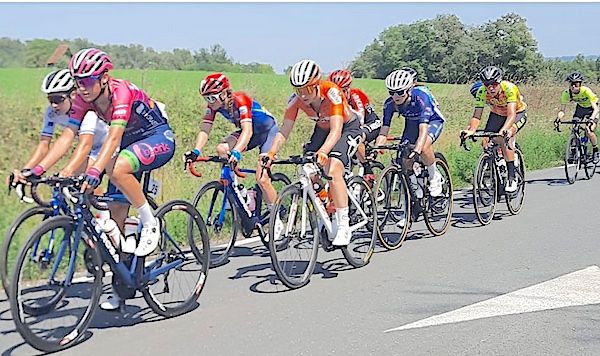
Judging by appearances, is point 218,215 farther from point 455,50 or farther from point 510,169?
point 455,50

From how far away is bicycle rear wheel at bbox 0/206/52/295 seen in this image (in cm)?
500

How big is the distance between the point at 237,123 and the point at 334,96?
1.29 metres

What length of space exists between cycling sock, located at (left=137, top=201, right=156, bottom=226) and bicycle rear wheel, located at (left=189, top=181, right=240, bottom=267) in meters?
1.77

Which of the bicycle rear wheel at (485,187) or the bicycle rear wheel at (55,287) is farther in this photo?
the bicycle rear wheel at (485,187)

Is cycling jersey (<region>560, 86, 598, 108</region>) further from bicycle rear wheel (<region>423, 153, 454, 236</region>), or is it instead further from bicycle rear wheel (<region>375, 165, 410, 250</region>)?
bicycle rear wheel (<region>375, 165, 410, 250</region>)

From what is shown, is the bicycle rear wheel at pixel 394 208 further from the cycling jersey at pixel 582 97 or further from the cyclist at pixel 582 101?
the cycling jersey at pixel 582 97

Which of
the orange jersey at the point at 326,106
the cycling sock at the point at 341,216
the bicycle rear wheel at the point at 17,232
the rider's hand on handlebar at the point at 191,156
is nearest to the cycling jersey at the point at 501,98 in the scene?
the orange jersey at the point at 326,106

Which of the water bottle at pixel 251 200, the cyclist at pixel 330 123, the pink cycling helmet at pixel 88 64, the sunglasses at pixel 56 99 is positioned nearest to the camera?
the pink cycling helmet at pixel 88 64

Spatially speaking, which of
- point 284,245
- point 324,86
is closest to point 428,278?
point 284,245

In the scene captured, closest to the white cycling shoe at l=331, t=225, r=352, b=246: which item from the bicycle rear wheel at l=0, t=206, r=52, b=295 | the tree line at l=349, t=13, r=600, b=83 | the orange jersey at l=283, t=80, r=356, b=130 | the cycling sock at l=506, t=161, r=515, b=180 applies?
the orange jersey at l=283, t=80, r=356, b=130

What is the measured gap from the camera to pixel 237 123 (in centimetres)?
788

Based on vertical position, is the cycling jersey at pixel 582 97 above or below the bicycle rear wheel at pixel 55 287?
above

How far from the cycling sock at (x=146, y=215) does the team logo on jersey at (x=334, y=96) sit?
2.24 metres

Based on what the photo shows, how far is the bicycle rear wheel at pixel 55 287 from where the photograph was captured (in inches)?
189
